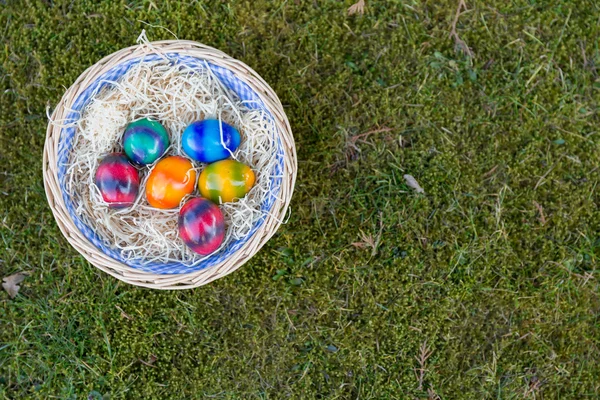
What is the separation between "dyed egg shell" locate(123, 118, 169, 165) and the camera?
253 centimetres

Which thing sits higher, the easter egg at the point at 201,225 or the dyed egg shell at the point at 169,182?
the dyed egg shell at the point at 169,182

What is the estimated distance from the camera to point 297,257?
2979 millimetres

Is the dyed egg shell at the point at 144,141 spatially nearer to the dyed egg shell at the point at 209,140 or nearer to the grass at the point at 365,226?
the dyed egg shell at the point at 209,140

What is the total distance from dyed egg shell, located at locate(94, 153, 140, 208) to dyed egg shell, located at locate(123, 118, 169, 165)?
2.3 inches

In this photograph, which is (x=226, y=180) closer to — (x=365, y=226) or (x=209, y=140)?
(x=209, y=140)

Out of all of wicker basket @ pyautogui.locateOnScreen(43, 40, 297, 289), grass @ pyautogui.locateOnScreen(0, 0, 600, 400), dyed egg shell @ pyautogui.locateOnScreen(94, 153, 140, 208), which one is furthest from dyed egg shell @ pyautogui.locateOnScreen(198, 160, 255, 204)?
grass @ pyautogui.locateOnScreen(0, 0, 600, 400)

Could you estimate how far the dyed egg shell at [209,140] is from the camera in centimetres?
250

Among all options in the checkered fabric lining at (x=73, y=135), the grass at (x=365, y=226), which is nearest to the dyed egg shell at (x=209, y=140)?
the checkered fabric lining at (x=73, y=135)

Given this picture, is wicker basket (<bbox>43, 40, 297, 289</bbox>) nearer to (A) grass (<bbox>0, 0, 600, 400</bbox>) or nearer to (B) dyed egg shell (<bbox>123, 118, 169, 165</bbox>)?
(B) dyed egg shell (<bbox>123, 118, 169, 165</bbox>)

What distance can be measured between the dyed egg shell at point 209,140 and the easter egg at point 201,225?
0.22 m

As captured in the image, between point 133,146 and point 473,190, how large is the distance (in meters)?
1.83

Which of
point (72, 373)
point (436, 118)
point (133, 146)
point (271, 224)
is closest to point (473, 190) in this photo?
point (436, 118)

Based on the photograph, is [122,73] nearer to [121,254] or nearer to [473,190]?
[121,254]

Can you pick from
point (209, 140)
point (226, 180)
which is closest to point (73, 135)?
point (209, 140)
